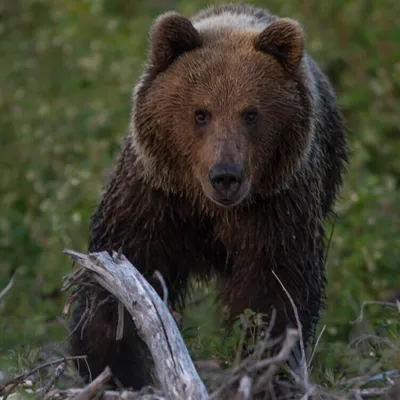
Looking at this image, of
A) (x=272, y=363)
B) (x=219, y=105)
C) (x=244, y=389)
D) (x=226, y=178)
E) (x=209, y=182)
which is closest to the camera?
(x=244, y=389)

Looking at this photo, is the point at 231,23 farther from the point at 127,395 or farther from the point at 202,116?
the point at 127,395

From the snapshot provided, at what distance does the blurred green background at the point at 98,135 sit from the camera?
8.04 m

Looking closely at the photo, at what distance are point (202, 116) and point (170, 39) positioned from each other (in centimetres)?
42

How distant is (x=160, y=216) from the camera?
5.90 meters

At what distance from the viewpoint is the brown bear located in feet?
18.6

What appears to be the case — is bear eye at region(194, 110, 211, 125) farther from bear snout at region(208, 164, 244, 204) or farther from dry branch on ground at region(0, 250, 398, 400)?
dry branch on ground at region(0, 250, 398, 400)

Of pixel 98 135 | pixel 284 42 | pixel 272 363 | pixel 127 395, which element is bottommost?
pixel 127 395

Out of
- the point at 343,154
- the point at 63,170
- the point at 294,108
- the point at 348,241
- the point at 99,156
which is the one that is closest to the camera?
the point at 294,108

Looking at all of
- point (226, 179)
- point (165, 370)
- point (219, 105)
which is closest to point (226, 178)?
point (226, 179)

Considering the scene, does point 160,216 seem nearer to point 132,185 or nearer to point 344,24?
point 132,185

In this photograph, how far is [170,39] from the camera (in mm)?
5762

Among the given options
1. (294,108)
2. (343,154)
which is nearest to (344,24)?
(343,154)

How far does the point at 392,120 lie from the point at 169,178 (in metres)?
4.77

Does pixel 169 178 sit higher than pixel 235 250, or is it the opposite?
pixel 169 178
